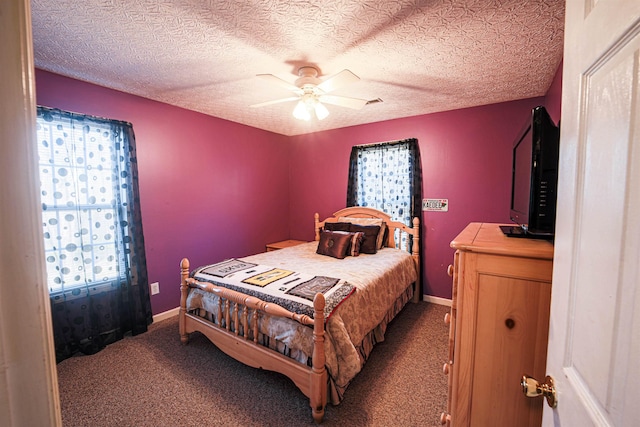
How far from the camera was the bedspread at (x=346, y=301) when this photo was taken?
5.62 ft

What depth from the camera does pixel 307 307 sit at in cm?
174

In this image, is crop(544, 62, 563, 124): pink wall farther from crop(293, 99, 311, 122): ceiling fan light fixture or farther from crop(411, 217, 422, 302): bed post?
crop(293, 99, 311, 122): ceiling fan light fixture

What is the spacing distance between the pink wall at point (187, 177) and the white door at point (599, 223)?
10.6ft

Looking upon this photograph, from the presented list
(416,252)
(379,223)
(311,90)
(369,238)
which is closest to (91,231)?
(311,90)

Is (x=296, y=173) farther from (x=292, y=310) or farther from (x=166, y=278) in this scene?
(x=292, y=310)

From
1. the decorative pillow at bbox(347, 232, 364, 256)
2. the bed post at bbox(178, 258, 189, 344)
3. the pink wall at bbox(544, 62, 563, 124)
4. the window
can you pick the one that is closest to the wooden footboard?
the bed post at bbox(178, 258, 189, 344)

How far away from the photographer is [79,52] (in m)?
1.89

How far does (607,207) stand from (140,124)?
3377 millimetres

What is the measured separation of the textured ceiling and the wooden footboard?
1.63m

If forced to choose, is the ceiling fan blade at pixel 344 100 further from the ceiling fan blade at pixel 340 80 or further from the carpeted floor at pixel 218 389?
the carpeted floor at pixel 218 389

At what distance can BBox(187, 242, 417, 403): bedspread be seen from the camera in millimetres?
1713

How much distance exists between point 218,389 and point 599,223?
2245mm

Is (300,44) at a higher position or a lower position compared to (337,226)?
higher

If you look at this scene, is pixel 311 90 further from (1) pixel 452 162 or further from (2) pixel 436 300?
(2) pixel 436 300
